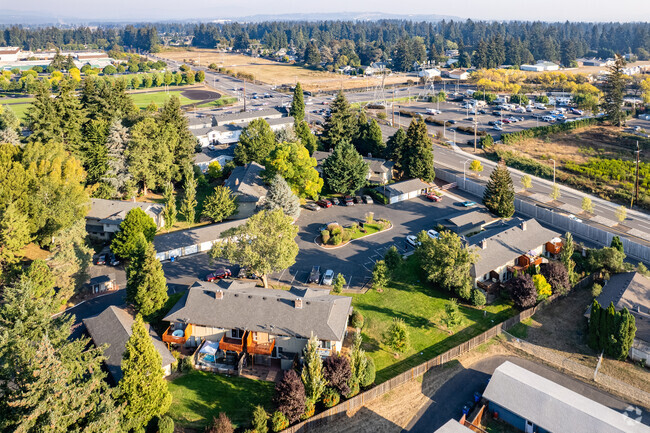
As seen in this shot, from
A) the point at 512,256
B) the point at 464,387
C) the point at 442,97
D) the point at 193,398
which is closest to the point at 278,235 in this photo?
the point at 193,398

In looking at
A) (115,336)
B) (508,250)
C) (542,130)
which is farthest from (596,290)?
(542,130)

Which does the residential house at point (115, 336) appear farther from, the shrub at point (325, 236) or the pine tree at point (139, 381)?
the shrub at point (325, 236)

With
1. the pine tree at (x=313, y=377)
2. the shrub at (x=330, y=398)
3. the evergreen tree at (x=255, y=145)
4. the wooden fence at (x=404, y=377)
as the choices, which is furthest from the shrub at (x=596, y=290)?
the evergreen tree at (x=255, y=145)

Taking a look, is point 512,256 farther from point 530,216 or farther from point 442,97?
point 442,97

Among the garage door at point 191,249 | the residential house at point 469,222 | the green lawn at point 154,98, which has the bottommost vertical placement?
the garage door at point 191,249

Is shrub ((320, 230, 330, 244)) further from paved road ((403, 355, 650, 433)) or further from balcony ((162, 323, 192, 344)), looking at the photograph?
paved road ((403, 355, 650, 433))

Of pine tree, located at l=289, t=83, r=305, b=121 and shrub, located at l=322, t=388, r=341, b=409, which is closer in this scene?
shrub, located at l=322, t=388, r=341, b=409

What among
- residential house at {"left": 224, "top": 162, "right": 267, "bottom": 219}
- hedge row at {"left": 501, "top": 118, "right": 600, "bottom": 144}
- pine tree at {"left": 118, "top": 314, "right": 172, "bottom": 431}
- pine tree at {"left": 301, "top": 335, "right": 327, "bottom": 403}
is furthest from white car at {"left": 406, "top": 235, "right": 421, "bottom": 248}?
hedge row at {"left": 501, "top": 118, "right": 600, "bottom": 144}

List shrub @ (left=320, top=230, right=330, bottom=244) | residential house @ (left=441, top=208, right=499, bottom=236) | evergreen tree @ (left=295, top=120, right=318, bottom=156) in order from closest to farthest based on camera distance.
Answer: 1. shrub @ (left=320, top=230, right=330, bottom=244)
2. residential house @ (left=441, top=208, right=499, bottom=236)
3. evergreen tree @ (left=295, top=120, right=318, bottom=156)
